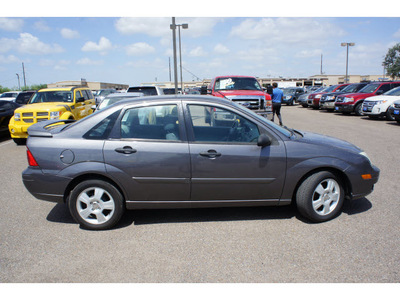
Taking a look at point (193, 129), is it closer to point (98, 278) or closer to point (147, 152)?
point (147, 152)

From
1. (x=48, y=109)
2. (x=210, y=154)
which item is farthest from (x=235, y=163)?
(x=48, y=109)

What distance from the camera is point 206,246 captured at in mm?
3521

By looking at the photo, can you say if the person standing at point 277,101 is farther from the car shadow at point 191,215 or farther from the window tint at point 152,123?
the window tint at point 152,123

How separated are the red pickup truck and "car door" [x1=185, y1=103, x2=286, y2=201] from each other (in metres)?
7.46

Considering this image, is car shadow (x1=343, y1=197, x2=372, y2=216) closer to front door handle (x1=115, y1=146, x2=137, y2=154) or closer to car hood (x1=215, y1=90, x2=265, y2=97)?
front door handle (x1=115, y1=146, x2=137, y2=154)

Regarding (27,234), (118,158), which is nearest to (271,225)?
(118,158)

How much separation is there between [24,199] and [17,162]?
3.31 meters

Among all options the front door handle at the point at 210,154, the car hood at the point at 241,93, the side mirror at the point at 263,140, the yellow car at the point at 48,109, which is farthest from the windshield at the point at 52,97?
the side mirror at the point at 263,140

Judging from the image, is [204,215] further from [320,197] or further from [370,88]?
[370,88]

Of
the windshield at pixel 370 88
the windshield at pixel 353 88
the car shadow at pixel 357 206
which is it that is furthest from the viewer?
the windshield at pixel 353 88

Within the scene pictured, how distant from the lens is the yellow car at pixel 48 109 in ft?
33.1

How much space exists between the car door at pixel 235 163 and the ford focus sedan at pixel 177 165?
0.5 inches

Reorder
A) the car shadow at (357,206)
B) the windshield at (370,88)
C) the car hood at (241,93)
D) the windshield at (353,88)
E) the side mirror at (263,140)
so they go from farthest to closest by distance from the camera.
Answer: the windshield at (353,88) → the windshield at (370,88) → the car hood at (241,93) → the car shadow at (357,206) → the side mirror at (263,140)

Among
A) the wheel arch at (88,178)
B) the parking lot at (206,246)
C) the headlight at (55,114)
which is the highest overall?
the headlight at (55,114)
